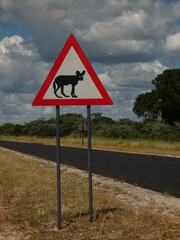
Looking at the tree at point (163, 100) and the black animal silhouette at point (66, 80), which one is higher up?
the tree at point (163, 100)

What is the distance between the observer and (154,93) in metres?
62.8

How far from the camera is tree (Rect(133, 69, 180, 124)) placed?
199ft

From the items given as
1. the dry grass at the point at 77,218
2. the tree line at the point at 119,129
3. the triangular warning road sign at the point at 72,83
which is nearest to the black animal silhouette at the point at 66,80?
the triangular warning road sign at the point at 72,83

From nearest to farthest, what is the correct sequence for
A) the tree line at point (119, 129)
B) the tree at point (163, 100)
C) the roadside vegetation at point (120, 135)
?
the roadside vegetation at point (120, 135)
the tree line at point (119, 129)
the tree at point (163, 100)

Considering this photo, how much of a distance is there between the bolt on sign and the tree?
5461 centimetres

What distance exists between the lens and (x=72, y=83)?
6.06 metres

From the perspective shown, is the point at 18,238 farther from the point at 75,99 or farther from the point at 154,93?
the point at 154,93

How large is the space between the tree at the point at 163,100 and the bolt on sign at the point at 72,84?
5461 cm

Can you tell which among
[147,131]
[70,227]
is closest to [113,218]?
[70,227]

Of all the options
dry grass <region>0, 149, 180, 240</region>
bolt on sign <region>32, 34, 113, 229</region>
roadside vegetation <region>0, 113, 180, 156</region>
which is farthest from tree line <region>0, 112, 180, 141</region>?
bolt on sign <region>32, 34, 113, 229</region>

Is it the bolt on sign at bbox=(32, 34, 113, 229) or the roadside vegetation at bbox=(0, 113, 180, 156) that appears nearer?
the bolt on sign at bbox=(32, 34, 113, 229)

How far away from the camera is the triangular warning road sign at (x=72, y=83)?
19.9 feet

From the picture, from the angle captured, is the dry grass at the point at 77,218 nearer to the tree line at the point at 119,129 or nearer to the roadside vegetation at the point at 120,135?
the roadside vegetation at the point at 120,135

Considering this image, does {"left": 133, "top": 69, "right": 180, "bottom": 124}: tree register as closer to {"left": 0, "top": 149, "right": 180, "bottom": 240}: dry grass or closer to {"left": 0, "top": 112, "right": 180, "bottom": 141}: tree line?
{"left": 0, "top": 112, "right": 180, "bottom": 141}: tree line
